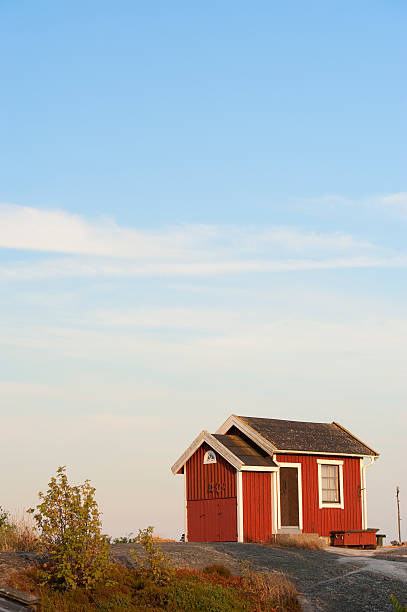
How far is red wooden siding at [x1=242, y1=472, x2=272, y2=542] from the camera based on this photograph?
97.5ft

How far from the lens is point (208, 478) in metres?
31.1

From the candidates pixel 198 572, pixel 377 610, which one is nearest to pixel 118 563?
pixel 198 572

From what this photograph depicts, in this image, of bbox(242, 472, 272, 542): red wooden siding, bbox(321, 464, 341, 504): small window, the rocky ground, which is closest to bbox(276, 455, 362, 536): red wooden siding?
bbox(321, 464, 341, 504): small window

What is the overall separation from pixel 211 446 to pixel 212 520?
9.02 ft

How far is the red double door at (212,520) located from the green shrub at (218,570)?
902cm

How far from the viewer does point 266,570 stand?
21422 millimetres

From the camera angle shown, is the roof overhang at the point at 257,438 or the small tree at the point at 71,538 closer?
the small tree at the point at 71,538

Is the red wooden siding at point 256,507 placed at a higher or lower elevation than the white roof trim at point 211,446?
lower

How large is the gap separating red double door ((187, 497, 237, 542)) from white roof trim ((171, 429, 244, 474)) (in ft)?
4.58

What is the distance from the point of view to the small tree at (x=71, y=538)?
57.4ft

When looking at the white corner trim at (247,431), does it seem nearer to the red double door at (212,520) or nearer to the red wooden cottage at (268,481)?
the red wooden cottage at (268,481)

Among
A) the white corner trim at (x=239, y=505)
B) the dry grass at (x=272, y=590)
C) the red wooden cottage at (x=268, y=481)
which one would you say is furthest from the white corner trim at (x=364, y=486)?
the dry grass at (x=272, y=590)

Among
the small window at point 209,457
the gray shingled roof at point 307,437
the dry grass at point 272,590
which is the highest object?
the gray shingled roof at point 307,437

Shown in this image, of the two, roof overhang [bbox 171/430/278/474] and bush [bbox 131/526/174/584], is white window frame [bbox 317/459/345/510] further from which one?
bush [bbox 131/526/174/584]
